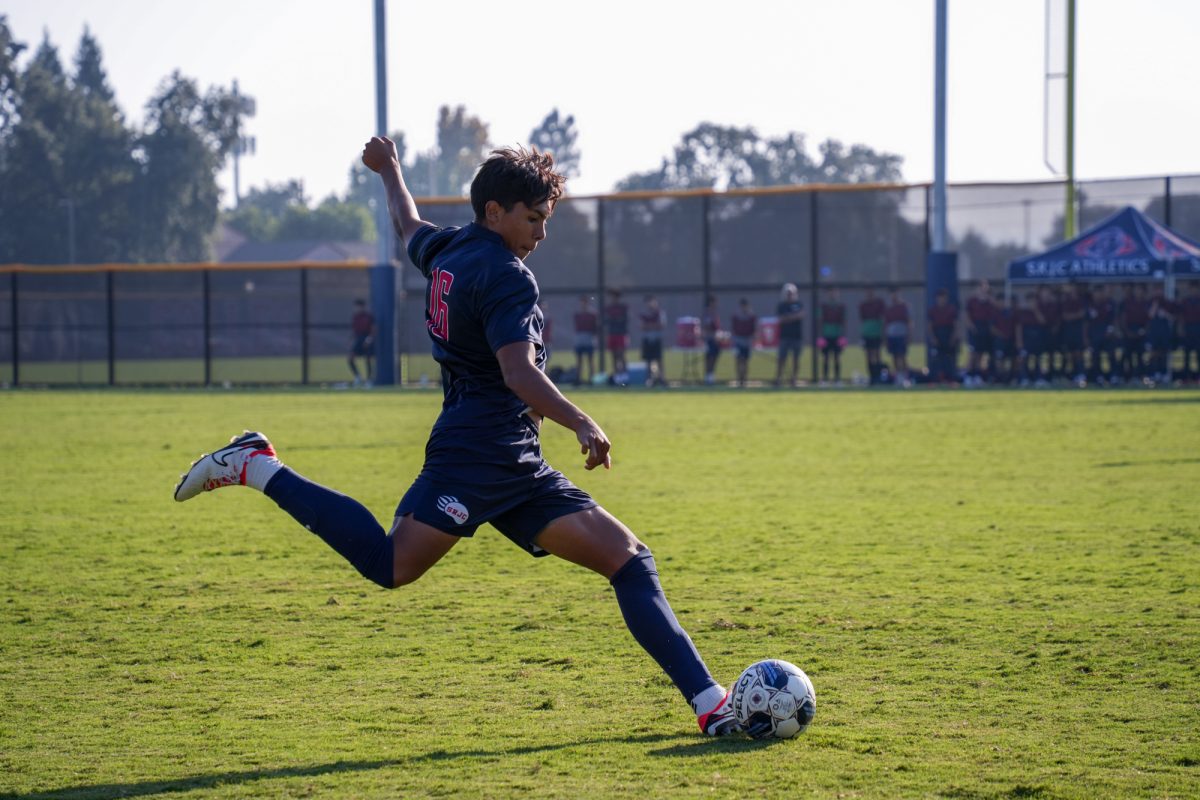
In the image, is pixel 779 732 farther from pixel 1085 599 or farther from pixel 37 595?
pixel 37 595

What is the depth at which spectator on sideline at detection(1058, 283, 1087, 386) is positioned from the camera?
88.5ft

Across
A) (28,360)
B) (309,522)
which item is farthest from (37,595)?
(28,360)

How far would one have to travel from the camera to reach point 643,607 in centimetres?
474

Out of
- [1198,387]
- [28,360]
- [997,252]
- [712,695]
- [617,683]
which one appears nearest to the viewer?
[712,695]

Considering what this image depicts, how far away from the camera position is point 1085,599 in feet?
23.0

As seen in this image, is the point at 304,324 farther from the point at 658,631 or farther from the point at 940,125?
the point at 658,631

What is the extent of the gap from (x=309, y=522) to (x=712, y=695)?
147 cm

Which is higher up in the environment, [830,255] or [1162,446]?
[830,255]

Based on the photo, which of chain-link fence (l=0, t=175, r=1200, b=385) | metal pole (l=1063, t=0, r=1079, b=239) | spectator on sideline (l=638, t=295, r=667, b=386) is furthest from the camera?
chain-link fence (l=0, t=175, r=1200, b=385)

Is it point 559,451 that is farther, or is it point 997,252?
point 997,252

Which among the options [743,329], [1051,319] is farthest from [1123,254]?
[743,329]

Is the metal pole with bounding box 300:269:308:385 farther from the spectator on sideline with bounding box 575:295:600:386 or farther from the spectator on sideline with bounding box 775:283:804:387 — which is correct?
the spectator on sideline with bounding box 775:283:804:387

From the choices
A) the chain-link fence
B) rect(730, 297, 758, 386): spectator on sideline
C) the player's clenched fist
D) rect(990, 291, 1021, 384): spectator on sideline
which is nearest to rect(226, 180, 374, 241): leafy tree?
the chain-link fence

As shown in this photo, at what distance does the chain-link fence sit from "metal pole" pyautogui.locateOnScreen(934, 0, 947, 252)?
1.53 m
